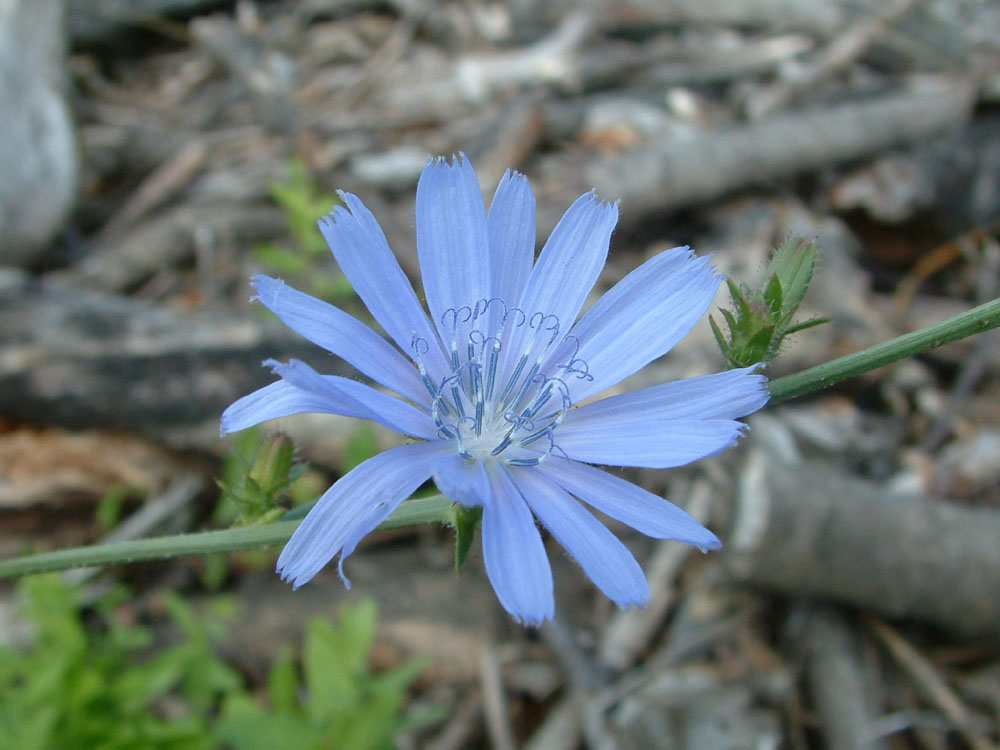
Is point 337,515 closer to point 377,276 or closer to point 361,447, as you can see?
point 377,276

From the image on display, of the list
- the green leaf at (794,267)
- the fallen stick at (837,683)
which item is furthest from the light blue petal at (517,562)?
the fallen stick at (837,683)

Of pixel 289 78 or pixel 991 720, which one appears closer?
pixel 991 720

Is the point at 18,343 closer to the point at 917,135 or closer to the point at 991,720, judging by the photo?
the point at 991,720

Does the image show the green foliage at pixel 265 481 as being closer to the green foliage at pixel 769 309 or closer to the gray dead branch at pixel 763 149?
the green foliage at pixel 769 309

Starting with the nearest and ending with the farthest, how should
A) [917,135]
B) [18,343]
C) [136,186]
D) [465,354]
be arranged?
[465,354] < [18,343] < [917,135] < [136,186]

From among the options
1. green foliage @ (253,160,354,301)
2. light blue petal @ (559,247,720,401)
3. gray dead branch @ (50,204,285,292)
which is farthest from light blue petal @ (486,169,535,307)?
gray dead branch @ (50,204,285,292)

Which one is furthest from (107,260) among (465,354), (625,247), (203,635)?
(465,354)
